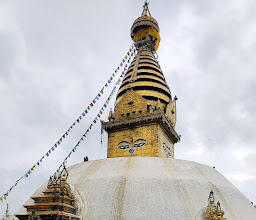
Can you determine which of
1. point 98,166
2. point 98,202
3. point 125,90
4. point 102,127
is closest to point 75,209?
point 98,202

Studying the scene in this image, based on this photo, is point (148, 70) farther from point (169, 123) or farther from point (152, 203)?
point (152, 203)

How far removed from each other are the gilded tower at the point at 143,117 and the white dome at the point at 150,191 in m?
5.86

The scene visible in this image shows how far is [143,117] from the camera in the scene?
54.0ft

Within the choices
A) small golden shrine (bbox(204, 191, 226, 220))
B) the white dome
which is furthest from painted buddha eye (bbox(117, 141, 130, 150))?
small golden shrine (bbox(204, 191, 226, 220))

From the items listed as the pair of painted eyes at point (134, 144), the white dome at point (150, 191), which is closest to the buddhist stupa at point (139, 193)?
the white dome at point (150, 191)

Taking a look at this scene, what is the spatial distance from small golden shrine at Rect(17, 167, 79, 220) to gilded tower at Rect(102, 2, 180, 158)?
7.69 m

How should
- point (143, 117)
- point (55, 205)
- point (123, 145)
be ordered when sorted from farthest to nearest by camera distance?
point (123, 145), point (143, 117), point (55, 205)

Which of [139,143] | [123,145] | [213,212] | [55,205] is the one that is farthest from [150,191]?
[123,145]

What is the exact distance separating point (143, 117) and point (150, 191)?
26.7 ft

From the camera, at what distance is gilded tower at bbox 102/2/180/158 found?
16.2 m

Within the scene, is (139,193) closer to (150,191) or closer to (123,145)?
(150,191)

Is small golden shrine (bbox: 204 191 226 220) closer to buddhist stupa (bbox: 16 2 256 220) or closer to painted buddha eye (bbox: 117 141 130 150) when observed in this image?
buddhist stupa (bbox: 16 2 256 220)

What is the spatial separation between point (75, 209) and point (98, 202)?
25.7 inches

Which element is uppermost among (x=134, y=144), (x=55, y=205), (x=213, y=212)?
(x=134, y=144)
